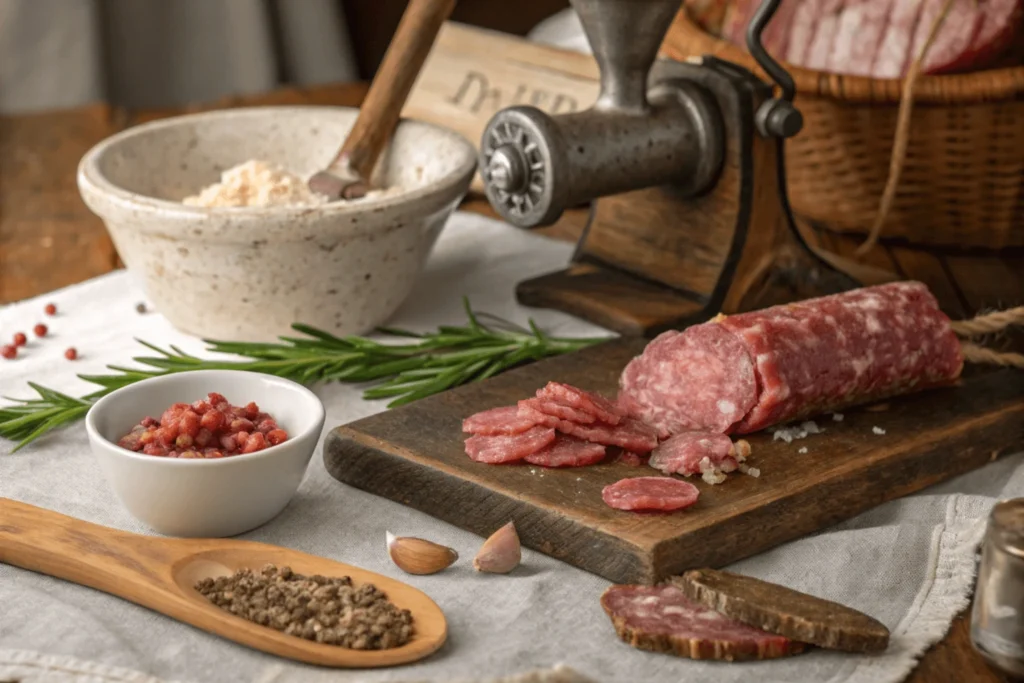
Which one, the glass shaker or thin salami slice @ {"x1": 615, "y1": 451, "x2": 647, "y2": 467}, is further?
thin salami slice @ {"x1": 615, "y1": 451, "x2": 647, "y2": 467}

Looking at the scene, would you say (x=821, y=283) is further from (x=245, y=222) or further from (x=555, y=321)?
(x=245, y=222)

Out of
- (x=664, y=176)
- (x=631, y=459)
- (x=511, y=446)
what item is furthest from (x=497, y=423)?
(x=664, y=176)

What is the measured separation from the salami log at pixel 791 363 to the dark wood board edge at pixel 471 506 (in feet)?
0.95

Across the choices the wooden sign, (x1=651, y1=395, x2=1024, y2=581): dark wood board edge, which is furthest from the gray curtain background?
(x1=651, y1=395, x2=1024, y2=581): dark wood board edge

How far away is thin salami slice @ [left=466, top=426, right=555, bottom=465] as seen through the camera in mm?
1742

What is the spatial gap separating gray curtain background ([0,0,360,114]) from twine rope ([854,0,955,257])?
9.10 feet

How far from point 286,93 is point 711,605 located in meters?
3.08

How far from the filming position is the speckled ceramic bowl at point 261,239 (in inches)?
83.1

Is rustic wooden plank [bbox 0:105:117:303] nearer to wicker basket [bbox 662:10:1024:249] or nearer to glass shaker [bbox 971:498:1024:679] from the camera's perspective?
wicker basket [bbox 662:10:1024:249]

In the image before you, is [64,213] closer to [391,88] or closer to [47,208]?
[47,208]

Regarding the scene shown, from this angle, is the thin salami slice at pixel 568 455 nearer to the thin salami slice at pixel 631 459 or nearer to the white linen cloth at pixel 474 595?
the thin salami slice at pixel 631 459

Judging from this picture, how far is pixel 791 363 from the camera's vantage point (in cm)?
183

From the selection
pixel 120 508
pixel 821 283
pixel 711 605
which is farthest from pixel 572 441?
pixel 821 283

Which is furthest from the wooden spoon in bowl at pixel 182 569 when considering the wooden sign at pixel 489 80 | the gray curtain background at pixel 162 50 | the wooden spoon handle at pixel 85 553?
the gray curtain background at pixel 162 50
